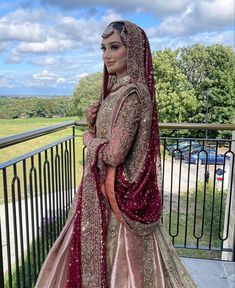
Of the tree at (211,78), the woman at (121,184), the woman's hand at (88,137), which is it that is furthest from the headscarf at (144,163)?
the tree at (211,78)

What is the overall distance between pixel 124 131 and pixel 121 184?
0.23 metres

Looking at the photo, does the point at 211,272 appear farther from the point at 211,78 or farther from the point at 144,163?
the point at 211,78

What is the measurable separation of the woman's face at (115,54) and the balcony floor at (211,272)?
1464mm

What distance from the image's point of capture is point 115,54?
3.65 ft

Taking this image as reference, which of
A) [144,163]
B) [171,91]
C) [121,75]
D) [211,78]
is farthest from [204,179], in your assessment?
[211,78]

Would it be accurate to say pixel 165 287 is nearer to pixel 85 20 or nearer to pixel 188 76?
pixel 188 76

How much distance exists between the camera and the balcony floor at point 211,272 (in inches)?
71.1

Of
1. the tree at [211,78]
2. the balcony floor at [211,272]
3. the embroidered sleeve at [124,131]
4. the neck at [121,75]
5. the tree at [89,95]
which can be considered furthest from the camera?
the tree at [211,78]

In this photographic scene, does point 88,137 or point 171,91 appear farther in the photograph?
point 171,91

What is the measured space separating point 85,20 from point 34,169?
4177cm

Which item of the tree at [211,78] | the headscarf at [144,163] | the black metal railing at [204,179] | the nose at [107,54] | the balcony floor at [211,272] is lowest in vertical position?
the balcony floor at [211,272]

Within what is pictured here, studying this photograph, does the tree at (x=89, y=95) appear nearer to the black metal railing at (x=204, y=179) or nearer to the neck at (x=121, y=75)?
the neck at (x=121, y=75)

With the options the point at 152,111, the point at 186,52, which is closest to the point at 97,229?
the point at 152,111

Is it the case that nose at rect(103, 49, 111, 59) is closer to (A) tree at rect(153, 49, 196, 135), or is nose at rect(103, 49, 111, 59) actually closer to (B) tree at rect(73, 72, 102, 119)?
(B) tree at rect(73, 72, 102, 119)
